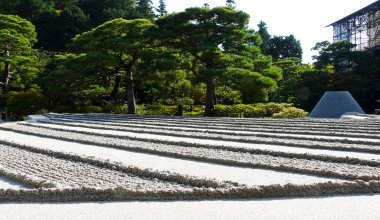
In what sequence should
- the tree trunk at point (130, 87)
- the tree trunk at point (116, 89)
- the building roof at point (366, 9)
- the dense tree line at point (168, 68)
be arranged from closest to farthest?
the dense tree line at point (168, 68), the tree trunk at point (130, 87), the tree trunk at point (116, 89), the building roof at point (366, 9)

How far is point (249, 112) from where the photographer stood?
1728cm

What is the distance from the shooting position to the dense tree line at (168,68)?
16.1m

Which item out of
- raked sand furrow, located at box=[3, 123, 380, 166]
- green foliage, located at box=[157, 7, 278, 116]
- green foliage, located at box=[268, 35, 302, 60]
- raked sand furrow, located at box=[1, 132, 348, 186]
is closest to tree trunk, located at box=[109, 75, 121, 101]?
green foliage, located at box=[157, 7, 278, 116]

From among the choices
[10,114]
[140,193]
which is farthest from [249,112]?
[140,193]

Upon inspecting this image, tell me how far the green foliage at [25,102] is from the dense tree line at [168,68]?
0.04 m

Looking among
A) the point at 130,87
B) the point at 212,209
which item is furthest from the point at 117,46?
the point at 212,209

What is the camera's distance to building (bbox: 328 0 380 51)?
2436 centimetres

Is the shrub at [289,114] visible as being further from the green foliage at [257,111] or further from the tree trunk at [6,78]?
the tree trunk at [6,78]

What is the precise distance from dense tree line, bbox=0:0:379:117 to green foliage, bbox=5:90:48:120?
0.14ft

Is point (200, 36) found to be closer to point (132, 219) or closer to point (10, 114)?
point (10, 114)

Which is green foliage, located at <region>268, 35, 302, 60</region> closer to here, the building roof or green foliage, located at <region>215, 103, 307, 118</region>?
the building roof

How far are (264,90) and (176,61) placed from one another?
3.27 meters

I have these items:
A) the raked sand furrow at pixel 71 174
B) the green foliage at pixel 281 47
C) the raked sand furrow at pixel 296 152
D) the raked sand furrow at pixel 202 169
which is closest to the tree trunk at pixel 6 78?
the raked sand furrow at pixel 296 152

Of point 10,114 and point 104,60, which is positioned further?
point 10,114
